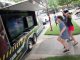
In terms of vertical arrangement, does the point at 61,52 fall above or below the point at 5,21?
below

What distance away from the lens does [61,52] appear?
31.8 ft

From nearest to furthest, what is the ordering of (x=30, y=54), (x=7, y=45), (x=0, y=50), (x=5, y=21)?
(x=0, y=50), (x=7, y=45), (x=5, y=21), (x=30, y=54)

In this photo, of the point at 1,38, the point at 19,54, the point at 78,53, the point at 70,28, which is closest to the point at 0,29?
the point at 1,38

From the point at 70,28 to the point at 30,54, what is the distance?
8.50ft

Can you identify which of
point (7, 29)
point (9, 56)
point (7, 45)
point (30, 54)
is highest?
point (7, 29)

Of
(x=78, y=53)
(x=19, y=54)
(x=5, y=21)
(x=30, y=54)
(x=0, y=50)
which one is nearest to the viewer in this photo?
(x=0, y=50)

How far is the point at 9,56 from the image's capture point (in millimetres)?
7039

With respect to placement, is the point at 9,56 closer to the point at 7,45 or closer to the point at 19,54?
the point at 7,45

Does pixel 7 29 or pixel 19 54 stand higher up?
pixel 7 29

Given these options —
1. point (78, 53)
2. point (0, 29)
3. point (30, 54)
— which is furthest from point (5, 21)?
point (78, 53)

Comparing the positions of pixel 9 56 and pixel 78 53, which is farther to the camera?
pixel 78 53

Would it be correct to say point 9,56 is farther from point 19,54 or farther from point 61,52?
point 61,52

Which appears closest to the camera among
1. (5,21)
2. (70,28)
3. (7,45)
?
(7,45)

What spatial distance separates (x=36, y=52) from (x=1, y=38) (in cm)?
397
